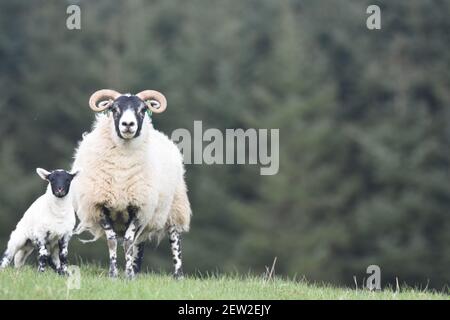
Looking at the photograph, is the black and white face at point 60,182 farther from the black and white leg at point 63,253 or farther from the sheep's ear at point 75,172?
the black and white leg at point 63,253

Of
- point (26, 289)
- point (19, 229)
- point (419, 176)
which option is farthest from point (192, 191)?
point (26, 289)

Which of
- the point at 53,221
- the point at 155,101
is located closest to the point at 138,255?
the point at 53,221

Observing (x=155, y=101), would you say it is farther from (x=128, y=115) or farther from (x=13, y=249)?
(x=13, y=249)

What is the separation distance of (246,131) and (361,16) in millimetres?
8400

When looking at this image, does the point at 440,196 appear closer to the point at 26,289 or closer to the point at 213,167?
the point at 213,167

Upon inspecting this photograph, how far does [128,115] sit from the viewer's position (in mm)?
14250

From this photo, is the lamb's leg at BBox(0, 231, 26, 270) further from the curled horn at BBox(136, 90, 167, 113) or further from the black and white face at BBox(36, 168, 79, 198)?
Result: the curled horn at BBox(136, 90, 167, 113)

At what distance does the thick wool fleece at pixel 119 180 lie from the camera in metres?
14.5

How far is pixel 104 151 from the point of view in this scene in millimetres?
14820

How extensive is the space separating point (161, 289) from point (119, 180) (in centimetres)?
287

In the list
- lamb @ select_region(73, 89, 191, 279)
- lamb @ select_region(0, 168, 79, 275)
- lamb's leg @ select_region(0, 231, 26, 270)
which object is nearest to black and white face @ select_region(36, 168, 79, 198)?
lamb @ select_region(0, 168, 79, 275)

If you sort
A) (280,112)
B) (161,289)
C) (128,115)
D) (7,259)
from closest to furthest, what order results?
1. (161,289)
2. (128,115)
3. (7,259)
4. (280,112)

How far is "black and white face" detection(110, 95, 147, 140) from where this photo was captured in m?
14.3

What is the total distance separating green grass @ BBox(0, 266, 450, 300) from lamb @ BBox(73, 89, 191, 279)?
1.04 m
